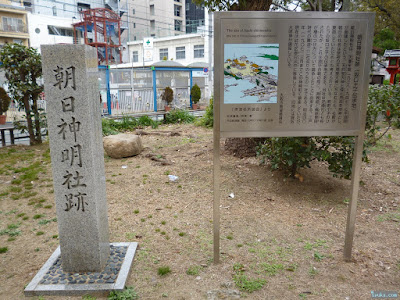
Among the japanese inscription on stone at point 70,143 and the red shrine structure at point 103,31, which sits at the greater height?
the red shrine structure at point 103,31

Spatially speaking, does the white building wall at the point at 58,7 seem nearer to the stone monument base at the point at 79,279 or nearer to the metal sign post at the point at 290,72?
the stone monument base at the point at 79,279

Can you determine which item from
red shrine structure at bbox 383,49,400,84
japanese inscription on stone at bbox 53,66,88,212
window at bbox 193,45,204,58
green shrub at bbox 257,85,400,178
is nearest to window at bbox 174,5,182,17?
window at bbox 193,45,204,58

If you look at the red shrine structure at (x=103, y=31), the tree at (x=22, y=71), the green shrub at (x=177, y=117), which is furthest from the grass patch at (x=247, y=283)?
the red shrine structure at (x=103, y=31)

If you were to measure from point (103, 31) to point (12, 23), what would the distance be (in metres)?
9.14

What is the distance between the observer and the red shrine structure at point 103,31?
3419cm

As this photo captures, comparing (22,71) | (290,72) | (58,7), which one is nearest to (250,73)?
(290,72)

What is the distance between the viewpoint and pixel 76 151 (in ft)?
9.15

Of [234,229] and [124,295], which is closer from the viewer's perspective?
[124,295]

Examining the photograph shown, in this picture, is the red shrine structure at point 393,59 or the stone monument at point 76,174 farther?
the red shrine structure at point 393,59

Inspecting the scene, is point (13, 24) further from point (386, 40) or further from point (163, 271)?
point (163, 271)

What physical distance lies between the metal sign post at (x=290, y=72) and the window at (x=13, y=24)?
3462 cm

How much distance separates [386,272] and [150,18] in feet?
151

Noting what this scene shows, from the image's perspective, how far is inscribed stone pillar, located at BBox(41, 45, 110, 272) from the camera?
2.65 meters

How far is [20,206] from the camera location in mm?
4742
